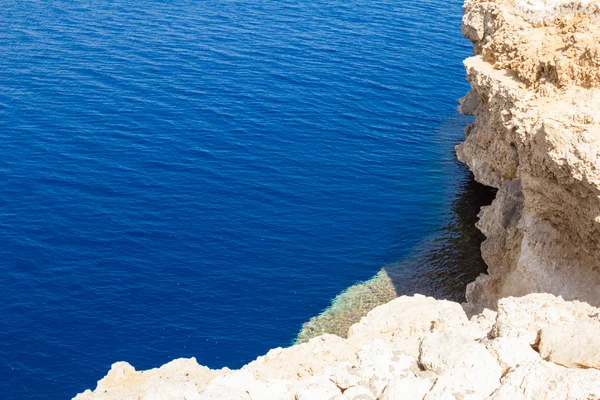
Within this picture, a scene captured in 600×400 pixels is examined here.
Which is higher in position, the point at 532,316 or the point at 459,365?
the point at 532,316

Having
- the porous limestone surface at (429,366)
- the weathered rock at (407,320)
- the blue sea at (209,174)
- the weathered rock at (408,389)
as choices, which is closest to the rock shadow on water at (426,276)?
the blue sea at (209,174)

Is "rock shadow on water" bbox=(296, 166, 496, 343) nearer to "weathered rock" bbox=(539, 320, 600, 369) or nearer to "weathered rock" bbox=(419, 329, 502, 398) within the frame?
"weathered rock" bbox=(419, 329, 502, 398)

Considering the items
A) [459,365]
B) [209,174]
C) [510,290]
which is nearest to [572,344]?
[459,365]

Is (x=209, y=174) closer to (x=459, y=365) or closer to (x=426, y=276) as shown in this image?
(x=426, y=276)

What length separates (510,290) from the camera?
39.3 metres

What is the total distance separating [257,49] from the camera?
79750mm

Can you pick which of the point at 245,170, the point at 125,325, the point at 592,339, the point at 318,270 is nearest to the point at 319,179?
the point at 245,170

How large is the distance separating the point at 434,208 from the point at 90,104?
31.2 m

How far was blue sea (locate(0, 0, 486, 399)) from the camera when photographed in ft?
151

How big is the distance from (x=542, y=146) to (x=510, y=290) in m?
9.37

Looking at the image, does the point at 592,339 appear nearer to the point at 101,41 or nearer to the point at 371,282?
the point at 371,282

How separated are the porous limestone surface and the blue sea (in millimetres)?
20366

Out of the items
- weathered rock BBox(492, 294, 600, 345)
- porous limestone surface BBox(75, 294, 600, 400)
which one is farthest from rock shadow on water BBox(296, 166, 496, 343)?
weathered rock BBox(492, 294, 600, 345)

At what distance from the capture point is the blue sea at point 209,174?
4606 cm
